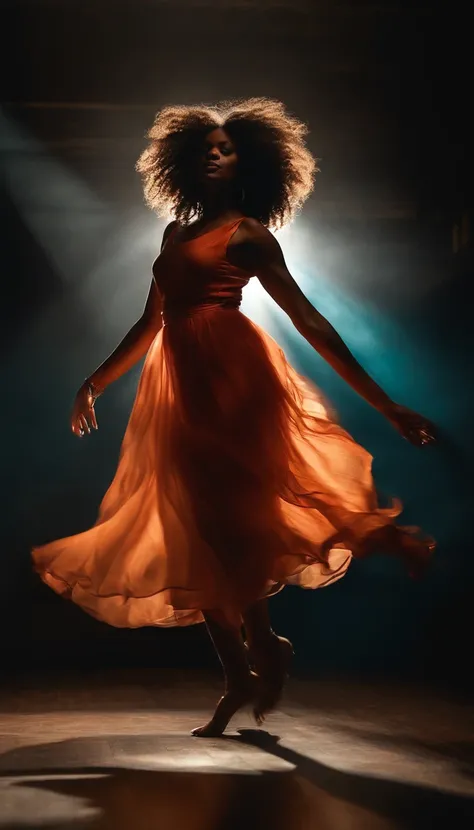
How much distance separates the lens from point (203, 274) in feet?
8.00

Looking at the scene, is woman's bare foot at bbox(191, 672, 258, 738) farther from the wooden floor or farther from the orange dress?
the orange dress

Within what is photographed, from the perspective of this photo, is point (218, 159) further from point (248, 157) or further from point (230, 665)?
point (230, 665)

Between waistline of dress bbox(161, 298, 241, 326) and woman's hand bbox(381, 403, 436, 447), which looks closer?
woman's hand bbox(381, 403, 436, 447)

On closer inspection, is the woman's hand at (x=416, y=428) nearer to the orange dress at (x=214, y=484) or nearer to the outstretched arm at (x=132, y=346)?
the orange dress at (x=214, y=484)

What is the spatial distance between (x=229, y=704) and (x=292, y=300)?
0.91 metres

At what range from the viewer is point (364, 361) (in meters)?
4.26

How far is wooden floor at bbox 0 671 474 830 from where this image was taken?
172cm

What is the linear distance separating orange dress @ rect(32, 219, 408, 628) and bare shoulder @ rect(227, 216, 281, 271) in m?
0.02

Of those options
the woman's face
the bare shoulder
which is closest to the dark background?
the woman's face

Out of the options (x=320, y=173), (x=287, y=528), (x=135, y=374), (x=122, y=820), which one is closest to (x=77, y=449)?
(x=135, y=374)

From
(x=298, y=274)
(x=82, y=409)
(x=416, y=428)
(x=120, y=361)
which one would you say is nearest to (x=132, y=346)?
(x=120, y=361)

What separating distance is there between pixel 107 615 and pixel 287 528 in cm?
45

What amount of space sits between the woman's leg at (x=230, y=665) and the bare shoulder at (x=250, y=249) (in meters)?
0.77

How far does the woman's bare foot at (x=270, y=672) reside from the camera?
246cm
